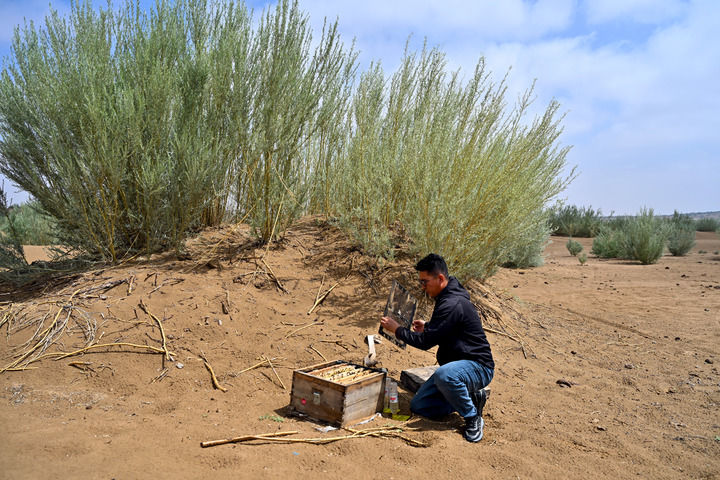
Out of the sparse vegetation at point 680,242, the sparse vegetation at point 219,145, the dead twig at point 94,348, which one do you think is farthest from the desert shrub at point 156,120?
the sparse vegetation at point 680,242

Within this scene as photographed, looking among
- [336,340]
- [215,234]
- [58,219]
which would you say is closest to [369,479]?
[336,340]

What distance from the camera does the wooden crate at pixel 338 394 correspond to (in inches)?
120

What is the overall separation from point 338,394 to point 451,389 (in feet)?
2.37

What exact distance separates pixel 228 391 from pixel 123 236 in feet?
8.99

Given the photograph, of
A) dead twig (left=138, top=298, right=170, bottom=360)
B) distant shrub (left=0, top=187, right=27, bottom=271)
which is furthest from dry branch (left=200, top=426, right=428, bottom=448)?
distant shrub (left=0, top=187, right=27, bottom=271)

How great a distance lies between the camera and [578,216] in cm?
2384

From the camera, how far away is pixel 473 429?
3076 mm

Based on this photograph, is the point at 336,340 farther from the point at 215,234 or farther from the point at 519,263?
the point at 519,263

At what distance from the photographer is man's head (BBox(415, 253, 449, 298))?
3291 mm

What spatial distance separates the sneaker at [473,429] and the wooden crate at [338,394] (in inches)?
24.5

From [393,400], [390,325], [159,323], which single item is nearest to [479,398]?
[393,400]

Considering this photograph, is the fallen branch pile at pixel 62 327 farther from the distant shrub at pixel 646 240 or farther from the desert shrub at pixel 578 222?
the desert shrub at pixel 578 222

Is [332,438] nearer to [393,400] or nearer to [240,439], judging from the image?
[240,439]

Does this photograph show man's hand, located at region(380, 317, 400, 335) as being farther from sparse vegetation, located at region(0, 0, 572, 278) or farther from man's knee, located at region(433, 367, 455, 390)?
sparse vegetation, located at region(0, 0, 572, 278)
